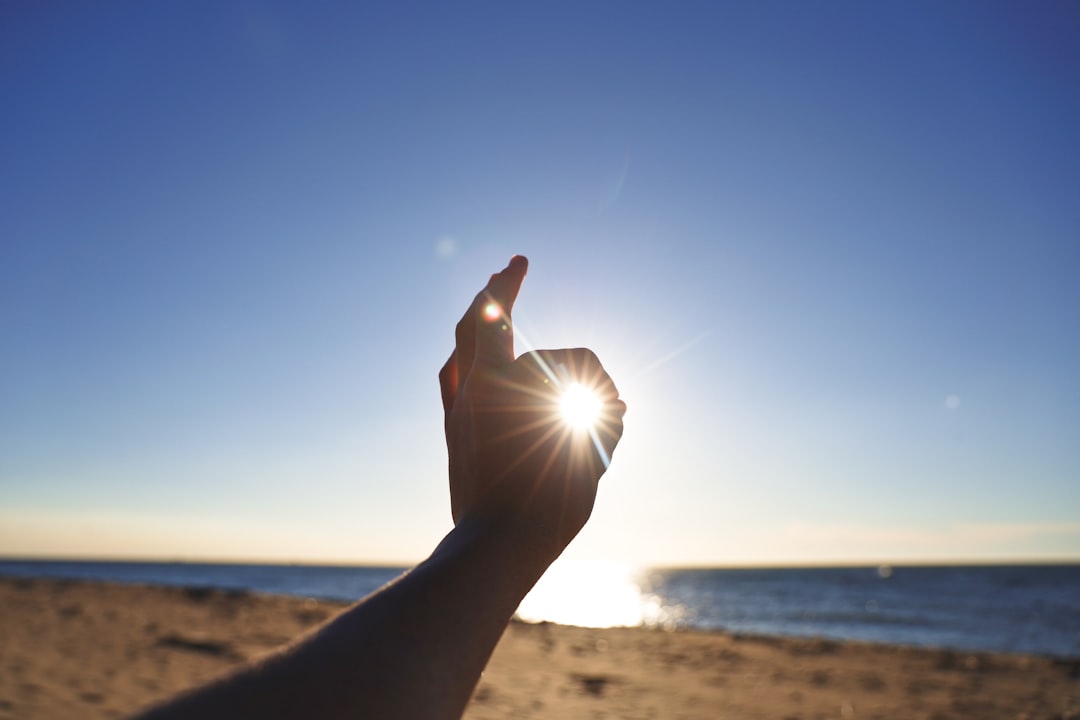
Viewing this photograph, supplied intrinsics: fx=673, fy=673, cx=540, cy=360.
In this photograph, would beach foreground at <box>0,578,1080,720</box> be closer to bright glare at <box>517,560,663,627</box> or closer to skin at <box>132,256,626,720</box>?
bright glare at <box>517,560,663,627</box>

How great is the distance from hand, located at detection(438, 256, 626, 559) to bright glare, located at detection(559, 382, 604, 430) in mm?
11

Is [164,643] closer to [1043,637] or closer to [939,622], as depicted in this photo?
[1043,637]

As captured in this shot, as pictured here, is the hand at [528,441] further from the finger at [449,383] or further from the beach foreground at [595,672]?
the beach foreground at [595,672]

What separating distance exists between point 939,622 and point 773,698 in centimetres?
2530

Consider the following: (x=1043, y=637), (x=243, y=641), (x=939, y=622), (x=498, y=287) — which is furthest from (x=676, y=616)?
(x=498, y=287)

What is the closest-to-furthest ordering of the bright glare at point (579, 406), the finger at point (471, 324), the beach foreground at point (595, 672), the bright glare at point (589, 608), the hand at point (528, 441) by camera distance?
the hand at point (528, 441) < the bright glare at point (579, 406) < the finger at point (471, 324) < the beach foreground at point (595, 672) < the bright glare at point (589, 608)

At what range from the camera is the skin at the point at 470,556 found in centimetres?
82

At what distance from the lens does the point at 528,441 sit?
1.32 metres

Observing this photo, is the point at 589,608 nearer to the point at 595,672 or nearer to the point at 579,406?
the point at 595,672

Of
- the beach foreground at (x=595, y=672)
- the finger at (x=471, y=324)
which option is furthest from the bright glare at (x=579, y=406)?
the beach foreground at (x=595, y=672)

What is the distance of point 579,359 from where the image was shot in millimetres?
1338

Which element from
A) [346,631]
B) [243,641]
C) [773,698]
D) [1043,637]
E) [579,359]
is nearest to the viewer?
[346,631]

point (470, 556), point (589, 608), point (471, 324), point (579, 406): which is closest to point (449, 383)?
point (471, 324)

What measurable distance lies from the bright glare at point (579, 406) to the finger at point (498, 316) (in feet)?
0.49
